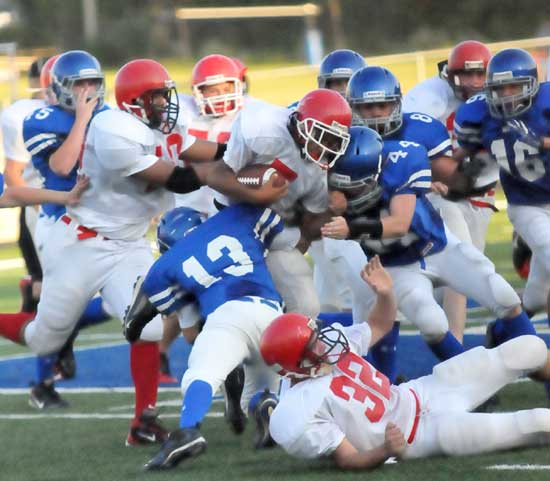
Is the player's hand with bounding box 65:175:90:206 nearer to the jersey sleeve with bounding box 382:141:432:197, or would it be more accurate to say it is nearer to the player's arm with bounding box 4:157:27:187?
the jersey sleeve with bounding box 382:141:432:197

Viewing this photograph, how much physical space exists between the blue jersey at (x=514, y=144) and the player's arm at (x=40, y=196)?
1.94 meters

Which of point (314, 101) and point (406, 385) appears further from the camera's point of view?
point (314, 101)

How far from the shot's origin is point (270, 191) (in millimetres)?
5375

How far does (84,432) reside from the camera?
19.9 ft

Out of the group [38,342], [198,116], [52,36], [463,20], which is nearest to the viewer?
[38,342]

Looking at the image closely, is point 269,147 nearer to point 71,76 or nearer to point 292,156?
point 292,156

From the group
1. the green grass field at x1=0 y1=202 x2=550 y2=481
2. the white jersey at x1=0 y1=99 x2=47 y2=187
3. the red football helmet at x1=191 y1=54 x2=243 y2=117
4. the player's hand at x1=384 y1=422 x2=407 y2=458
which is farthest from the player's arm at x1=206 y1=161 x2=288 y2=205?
the white jersey at x1=0 y1=99 x2=47 y2=187

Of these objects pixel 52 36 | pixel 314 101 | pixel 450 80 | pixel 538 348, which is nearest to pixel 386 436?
pixel 538 348

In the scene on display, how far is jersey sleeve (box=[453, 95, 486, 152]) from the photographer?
6.66 metres

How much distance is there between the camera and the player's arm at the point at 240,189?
17.6 ft

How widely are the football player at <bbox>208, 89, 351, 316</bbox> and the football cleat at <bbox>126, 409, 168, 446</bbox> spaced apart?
0.79m

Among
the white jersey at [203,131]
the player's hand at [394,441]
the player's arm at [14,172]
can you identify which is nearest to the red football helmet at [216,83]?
the white jersey at [203,131]

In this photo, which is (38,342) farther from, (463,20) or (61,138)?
(463,20)

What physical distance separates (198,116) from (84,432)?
2533 millimetres
